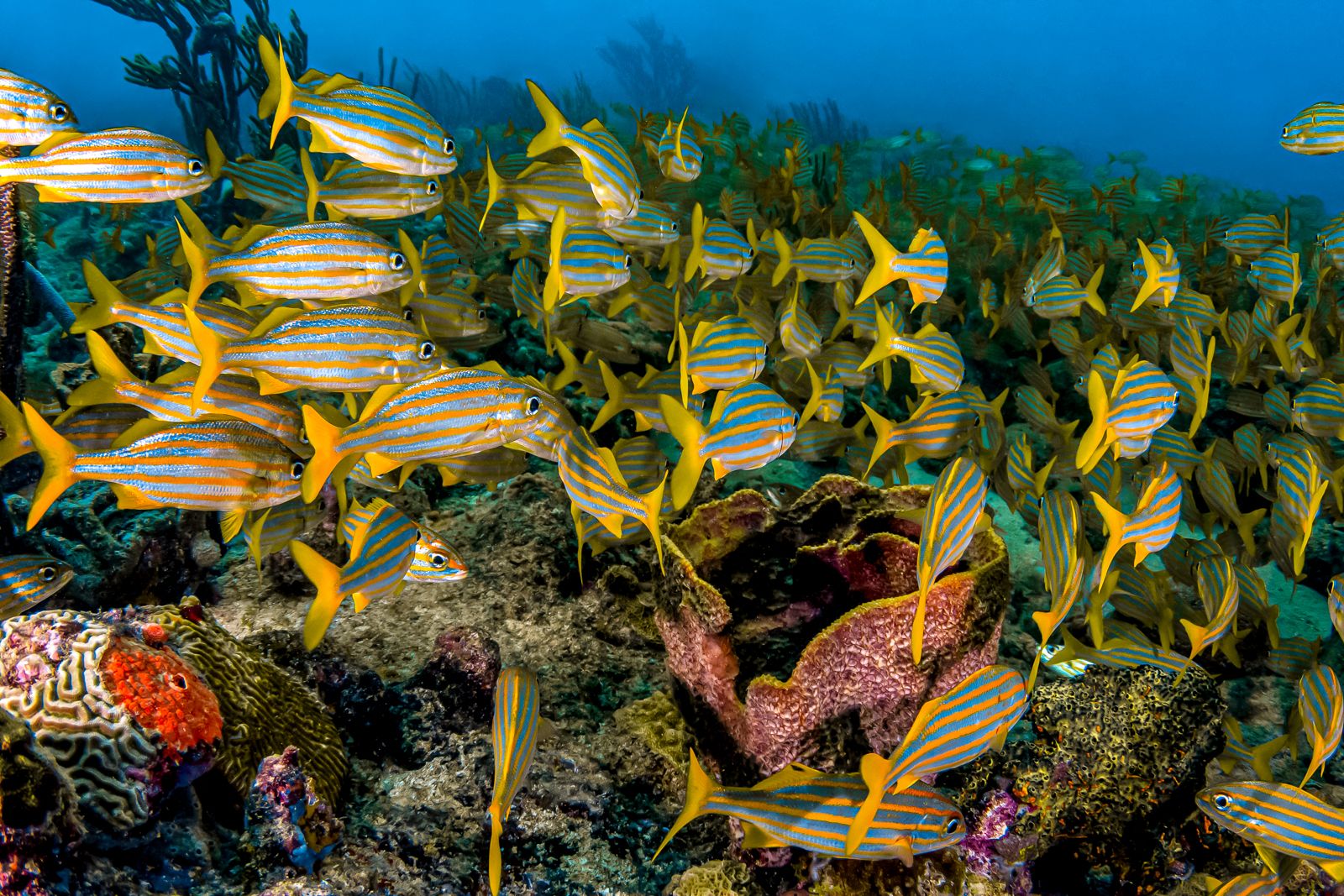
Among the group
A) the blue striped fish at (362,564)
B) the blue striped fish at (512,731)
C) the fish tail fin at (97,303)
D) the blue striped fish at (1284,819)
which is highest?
the fish tail fin at (97,303)

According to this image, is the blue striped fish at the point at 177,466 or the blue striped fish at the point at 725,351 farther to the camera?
the blue striped fish at the point at 725,351

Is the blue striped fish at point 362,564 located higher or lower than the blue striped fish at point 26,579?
higher

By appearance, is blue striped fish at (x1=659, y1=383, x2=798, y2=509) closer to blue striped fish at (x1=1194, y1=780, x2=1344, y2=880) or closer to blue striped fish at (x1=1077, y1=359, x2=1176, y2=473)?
blue striped fish at (x1=1077, y1=359, x2=1176, y2=473)

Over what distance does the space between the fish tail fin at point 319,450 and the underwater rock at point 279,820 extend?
0.83 m

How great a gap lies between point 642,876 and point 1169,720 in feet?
6.81

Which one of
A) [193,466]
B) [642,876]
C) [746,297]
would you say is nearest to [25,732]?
[193,466]

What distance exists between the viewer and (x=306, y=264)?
2.68 m

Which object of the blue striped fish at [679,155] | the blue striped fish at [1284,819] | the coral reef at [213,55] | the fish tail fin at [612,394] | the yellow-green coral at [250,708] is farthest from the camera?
the coral reef at [213,55]

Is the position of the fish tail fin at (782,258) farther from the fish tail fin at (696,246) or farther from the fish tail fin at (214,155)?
the fish tail fin at (214,155)

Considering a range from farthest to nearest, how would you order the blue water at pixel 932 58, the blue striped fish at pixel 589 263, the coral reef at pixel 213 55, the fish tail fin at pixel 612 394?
the blue water at pixel 932 58 < the coral reef at pixel 213 55 < the fish tail fin at pixel 612 394 < the blue striped fish at pixel 589 263

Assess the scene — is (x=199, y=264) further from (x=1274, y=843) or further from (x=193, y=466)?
(x=1274, y=843)

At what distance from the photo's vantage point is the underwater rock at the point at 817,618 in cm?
250

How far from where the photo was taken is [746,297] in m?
5.55

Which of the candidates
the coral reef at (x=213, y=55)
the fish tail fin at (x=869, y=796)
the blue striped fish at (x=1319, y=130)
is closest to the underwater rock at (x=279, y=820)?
the fish tail fin at (x=869, y=796)
